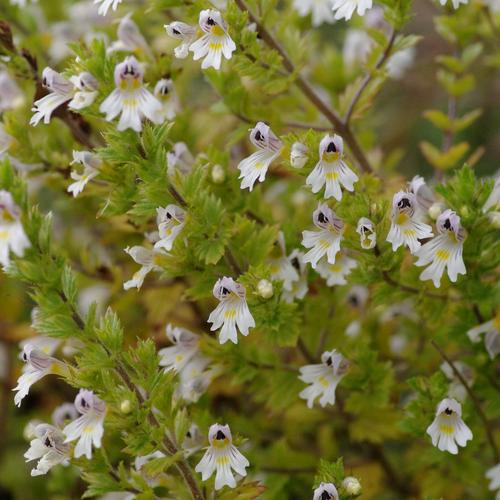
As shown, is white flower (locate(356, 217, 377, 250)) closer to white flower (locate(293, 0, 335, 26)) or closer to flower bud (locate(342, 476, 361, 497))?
flower bud (locate(342, 476, 361, 497))

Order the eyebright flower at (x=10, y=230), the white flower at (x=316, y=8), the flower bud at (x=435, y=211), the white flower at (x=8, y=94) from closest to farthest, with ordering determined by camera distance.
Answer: the eyebright flower at (x=10, y=230) < the flower bud at (x=435, y=211) < the white flower at (x=8, y=94) < the white flower at (x=316, y=8)

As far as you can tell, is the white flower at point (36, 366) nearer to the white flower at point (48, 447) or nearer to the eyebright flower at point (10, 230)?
the white flower at point (48, 447)

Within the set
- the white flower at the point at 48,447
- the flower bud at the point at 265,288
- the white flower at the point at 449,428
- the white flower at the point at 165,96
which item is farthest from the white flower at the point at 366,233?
the white flower at the point at 48,447

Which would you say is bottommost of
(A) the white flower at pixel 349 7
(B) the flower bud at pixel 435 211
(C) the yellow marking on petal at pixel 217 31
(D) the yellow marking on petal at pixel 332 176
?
(B) the flower bud at pixel 435 211

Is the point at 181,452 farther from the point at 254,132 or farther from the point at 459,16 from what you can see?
the point at 459,16

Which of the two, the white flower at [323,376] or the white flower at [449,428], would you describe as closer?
the white flower at [449,428]

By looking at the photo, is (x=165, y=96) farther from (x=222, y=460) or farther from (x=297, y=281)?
(x=222, y=460)
